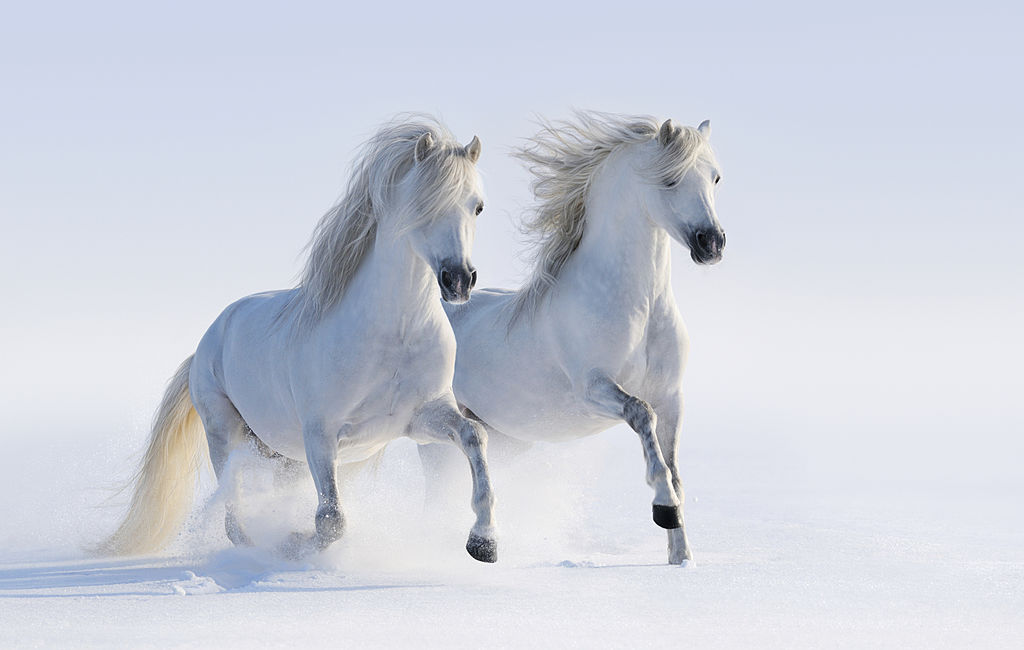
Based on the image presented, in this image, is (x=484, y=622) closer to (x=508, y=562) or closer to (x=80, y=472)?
(x=508, y=562)

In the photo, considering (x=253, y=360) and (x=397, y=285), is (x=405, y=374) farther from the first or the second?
(x=253, y=360)

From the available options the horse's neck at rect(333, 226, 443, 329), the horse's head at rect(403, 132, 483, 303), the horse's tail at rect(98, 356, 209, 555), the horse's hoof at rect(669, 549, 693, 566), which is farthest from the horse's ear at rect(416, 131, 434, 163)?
the horse's tail at rect(98, 356, 209, 555)

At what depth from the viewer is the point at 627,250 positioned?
21.9 feet

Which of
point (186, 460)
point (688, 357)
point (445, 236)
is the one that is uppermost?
point (445, 236)

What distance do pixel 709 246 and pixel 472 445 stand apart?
5.59ft

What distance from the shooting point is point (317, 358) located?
5.99 metres

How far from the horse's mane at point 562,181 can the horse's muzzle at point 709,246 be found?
0.84 meters

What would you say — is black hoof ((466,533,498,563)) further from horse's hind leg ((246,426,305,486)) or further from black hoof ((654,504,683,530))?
horse's hind leg ((246,426,305,486))

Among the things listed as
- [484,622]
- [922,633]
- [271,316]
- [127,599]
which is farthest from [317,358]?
[922,633]

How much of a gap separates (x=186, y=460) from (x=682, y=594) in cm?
393

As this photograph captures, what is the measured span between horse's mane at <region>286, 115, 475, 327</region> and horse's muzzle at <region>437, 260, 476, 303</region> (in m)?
0.33

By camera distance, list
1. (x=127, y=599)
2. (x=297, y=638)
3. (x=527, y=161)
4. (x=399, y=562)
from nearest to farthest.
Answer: (x=297, y=638) < (x=127, y=599) < (x=399, y=562) < (x=527, y=161)

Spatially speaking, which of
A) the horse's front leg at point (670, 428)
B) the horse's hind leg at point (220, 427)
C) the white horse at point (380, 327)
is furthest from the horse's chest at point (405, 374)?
the horse's hind leg at point (220, 427)

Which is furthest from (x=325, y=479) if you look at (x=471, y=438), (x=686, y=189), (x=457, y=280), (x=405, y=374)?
(x=686, y=189)
